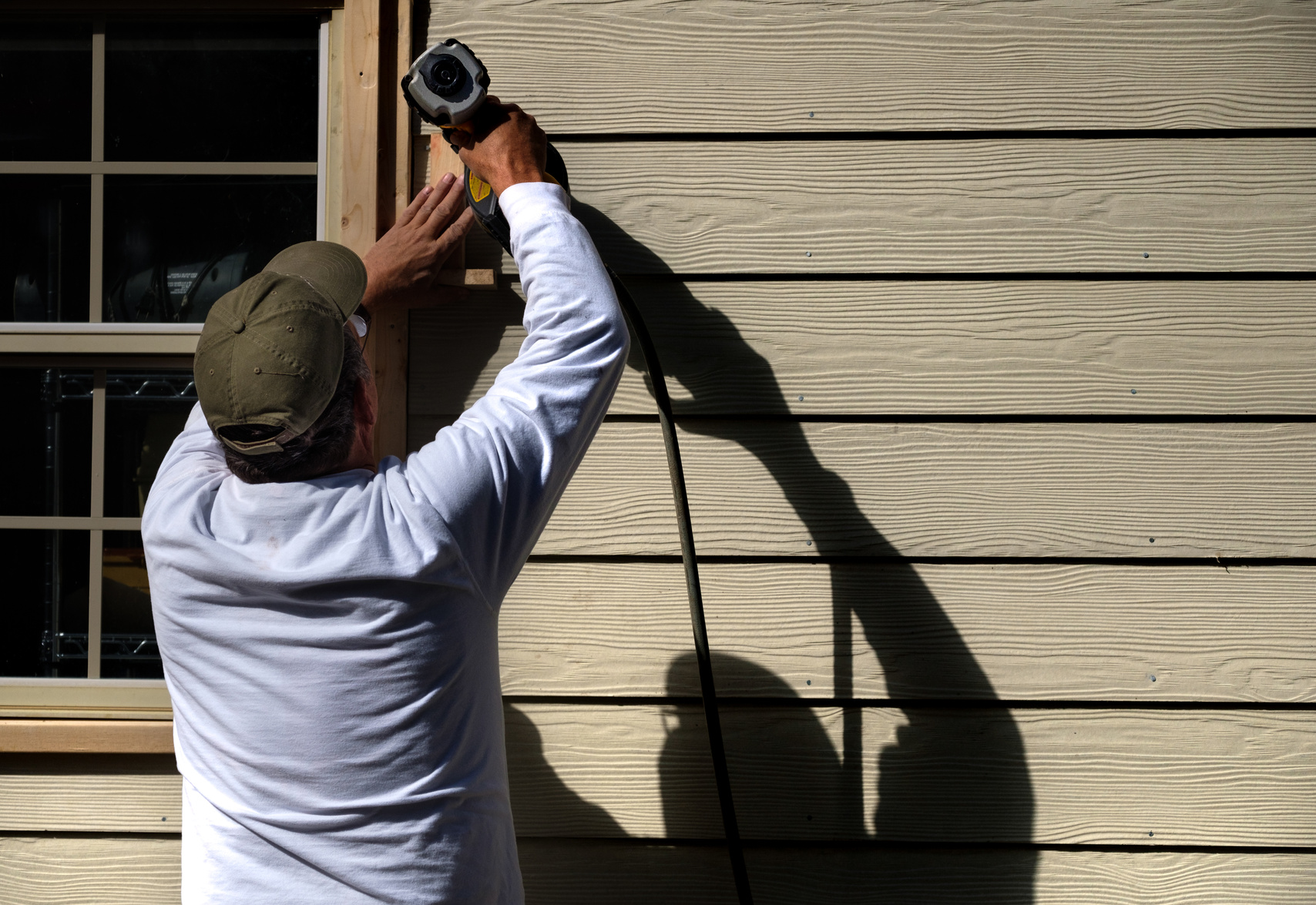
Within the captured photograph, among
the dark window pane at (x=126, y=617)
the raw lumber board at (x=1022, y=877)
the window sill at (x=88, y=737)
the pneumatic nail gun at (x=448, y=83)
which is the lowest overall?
the raw lumber board at (x=1022, y=877)

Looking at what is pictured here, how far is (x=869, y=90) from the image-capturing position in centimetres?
144

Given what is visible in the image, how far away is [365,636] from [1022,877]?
1.19 meters

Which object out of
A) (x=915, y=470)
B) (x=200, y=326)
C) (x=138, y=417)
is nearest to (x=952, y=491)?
(x=915, y=470)

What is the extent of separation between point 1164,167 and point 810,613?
3.18 ft

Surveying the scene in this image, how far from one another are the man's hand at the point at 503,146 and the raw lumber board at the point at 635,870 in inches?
42.8

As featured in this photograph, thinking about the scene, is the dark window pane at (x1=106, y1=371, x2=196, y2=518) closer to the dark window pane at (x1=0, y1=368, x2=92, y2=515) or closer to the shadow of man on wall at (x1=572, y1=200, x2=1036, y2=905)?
the dark window pane at (x1=0, y1=368, x2=92, y2=515)

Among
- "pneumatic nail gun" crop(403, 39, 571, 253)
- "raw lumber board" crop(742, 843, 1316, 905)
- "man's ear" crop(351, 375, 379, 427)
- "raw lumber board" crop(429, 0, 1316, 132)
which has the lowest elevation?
"raw lumber board" crop(742, 843, 1316, 905)

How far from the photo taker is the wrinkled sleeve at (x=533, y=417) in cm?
97

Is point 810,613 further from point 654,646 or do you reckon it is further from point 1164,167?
point 1164,167

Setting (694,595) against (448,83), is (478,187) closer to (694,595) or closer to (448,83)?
(448,83)

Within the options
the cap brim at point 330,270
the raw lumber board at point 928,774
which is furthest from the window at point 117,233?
the raw lumber board at point 928,774

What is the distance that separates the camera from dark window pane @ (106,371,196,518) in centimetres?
149

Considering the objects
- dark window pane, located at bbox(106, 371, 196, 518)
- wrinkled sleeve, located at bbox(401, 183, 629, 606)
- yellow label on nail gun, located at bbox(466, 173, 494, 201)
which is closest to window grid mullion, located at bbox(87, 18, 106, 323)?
dark window pane, located at bbox(106, 371, 196, 518)

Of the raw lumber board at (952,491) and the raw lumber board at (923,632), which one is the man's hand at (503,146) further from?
the raw lumber board at (923,632)
